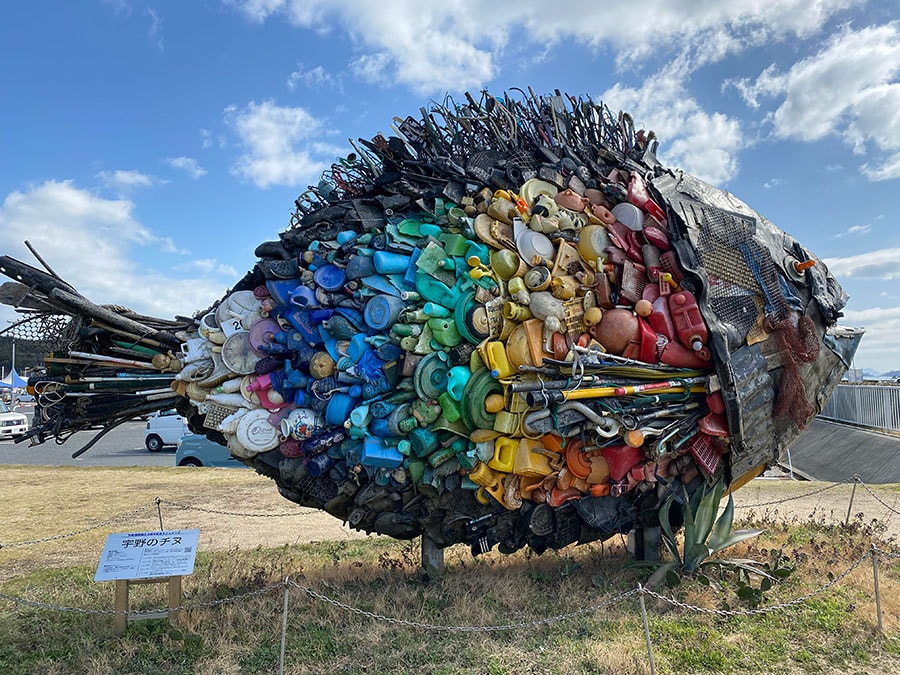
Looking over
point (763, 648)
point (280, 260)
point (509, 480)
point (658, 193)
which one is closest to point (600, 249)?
point (658, 193)

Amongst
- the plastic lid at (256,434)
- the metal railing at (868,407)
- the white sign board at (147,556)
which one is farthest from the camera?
the metal railing at (868,407)

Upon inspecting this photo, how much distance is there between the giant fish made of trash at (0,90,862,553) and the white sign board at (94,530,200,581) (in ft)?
3.01

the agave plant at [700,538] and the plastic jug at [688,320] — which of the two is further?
the agave plant at [700,538]

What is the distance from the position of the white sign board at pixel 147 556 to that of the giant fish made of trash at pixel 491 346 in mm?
918

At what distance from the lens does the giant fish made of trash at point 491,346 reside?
17.4 ft

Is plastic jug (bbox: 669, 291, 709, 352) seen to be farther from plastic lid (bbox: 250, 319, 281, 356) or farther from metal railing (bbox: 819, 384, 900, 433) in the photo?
metal railing (bbox: 819, 384, 900, 433)

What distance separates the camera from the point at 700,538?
6.13m

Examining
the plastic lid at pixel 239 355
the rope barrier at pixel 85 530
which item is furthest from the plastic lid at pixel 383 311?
the rope barrier at pixel 85 530

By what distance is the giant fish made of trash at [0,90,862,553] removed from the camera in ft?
17.4

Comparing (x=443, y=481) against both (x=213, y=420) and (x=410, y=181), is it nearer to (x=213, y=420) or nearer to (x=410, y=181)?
(x=213, y=420)

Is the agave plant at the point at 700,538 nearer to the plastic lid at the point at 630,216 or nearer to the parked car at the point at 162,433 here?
A: the plastic lid at the point at 630,216

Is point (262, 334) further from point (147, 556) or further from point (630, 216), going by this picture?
point (630, 216)

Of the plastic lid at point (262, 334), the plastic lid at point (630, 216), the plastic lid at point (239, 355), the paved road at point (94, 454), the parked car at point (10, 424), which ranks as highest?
the plastic lid at point (630, 216)

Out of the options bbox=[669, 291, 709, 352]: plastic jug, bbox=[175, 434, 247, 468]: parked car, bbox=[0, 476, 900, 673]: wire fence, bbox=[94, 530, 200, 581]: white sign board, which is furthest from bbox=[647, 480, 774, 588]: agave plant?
bbox=[175, 434, 247, 468]: parked car
